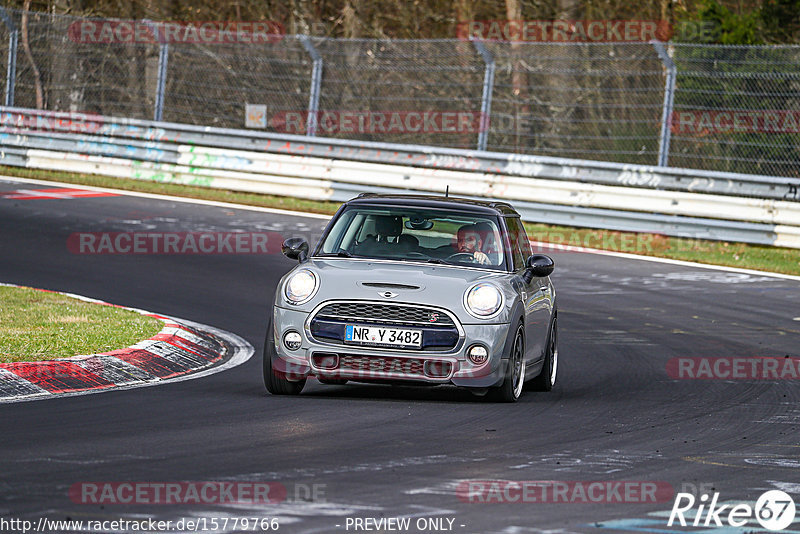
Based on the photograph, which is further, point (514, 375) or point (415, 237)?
point (415, 237)

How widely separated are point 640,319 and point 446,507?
338 inches

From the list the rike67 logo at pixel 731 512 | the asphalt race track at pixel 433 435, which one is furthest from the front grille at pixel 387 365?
the rike67 logo at pixel 731 512

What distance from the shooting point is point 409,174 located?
22062mm

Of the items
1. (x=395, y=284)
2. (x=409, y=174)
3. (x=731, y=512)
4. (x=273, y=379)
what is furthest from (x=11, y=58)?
(x=731, y=512)

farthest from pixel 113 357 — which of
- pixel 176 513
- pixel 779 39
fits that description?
pixel 779 39

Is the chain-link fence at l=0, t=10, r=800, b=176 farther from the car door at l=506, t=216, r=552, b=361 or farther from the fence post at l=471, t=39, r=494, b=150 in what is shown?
the car door at l=506, t=216, r=552, b=361

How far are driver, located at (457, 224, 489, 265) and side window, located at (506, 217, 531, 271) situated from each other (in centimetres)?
24

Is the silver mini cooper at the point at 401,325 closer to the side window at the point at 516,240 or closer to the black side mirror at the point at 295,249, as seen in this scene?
the black side mirror at the point at 295,249

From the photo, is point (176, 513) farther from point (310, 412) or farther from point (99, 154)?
point (99, 154)

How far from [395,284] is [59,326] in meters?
3.57

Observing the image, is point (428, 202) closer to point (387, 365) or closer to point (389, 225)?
point (389, 225)

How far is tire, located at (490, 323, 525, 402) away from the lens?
9.30 meters

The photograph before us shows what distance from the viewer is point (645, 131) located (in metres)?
20.8

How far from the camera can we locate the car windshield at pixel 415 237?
9.96 m
